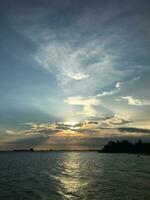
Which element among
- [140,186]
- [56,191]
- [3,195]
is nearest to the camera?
[3,195]

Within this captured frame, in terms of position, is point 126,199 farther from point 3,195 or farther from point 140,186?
point 3,195

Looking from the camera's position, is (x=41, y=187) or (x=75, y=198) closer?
(x=75, y=198)

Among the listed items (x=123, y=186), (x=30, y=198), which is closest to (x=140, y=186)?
(x=123, y=186)

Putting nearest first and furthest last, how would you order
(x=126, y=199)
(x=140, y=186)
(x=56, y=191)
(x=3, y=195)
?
1. (x=126, y=199)
2. (x=3, y=195)
3. (x=56, y=191)
4. (x=140, y=186)

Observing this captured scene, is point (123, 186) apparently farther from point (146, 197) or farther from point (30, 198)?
point (30, 198)

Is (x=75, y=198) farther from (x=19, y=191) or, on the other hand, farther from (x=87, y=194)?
(x=19, y=191)

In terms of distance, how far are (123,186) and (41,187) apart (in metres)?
15.1

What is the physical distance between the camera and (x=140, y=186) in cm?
5356

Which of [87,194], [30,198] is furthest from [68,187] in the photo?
[30,198]

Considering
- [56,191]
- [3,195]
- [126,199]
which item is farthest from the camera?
[56,191]

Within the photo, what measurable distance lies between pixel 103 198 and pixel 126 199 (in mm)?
3318

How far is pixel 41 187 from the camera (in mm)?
54125

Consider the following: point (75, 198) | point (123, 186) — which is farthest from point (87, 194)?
point (123, 186)

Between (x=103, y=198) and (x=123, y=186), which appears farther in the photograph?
(x=123, y=186)
